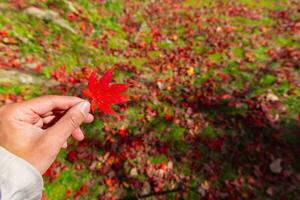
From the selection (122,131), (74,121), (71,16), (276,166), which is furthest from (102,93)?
(71,16)

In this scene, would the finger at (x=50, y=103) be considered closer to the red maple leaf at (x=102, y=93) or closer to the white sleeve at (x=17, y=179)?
the red maple leaf at (x=102, y=93)

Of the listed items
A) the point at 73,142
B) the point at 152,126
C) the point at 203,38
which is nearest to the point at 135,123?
the point at 152,126

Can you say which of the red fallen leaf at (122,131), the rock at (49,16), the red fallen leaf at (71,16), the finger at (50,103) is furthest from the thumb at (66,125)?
the red fallen leaf at (71,16)

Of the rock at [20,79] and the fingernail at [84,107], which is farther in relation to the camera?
the rock at [20,79]

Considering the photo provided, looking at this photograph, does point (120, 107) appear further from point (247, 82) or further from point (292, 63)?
point (292, 63)

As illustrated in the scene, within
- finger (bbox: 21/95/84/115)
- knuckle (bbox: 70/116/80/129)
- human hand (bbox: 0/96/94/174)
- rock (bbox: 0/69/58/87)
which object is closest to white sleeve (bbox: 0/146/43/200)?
human hand (bbox: 0/96/94/174)

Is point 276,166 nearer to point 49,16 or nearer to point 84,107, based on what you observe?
point 84,107
